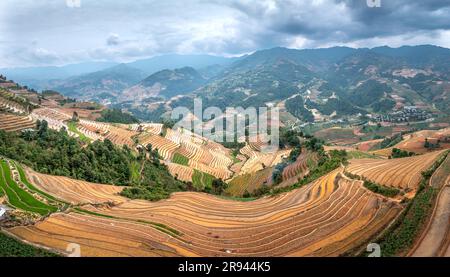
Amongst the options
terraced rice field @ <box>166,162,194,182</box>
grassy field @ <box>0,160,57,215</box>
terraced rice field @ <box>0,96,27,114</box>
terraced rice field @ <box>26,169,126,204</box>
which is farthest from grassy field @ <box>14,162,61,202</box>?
terraced rice field @ <box>0,96,27,114</box>

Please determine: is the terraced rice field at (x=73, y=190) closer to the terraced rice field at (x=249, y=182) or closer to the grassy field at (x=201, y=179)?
the terraced rice field at (x=249, y=182)

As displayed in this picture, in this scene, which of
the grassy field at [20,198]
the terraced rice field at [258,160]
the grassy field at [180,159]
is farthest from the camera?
the terraced rice field at [258,160]

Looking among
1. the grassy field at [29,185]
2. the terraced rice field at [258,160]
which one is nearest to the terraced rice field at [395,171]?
the terraced rice field at [258,160]

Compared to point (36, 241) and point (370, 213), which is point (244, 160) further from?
point (36, 241)

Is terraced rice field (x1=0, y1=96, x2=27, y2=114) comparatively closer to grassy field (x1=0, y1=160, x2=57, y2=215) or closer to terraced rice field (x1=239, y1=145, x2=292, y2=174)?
grassy field (x1=0, y1=160, x2=57, y2=215)

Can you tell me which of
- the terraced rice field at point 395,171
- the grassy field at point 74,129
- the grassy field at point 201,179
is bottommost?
the grassy field at point 201,179
